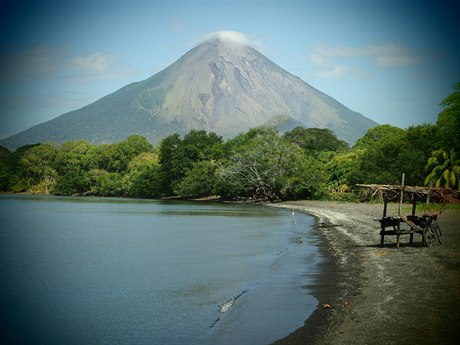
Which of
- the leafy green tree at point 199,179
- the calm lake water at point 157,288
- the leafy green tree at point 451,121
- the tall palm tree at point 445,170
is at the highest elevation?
the leafy green tree at point 451,121

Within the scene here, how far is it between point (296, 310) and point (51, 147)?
137295 mm

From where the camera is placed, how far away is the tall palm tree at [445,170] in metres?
49.6

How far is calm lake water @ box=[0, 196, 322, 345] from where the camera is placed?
12570 millimetres

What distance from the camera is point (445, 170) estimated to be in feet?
166

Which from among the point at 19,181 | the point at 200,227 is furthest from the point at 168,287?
the point at 19,181

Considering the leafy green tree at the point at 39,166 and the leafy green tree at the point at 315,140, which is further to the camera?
the leafy green tree at the point at 39,166

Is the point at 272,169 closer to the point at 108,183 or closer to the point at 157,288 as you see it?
the point at 108,183

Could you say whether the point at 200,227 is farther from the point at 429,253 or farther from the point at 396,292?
the point at 396,292

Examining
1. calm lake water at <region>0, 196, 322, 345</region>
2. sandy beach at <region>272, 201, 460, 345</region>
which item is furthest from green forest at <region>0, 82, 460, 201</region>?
sandy beach at <region>272, 201, 460, 345</region>

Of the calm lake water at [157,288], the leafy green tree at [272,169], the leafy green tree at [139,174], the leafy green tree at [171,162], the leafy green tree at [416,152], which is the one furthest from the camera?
the leafy green tree at [139,174]

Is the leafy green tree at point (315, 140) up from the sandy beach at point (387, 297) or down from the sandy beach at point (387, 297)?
up

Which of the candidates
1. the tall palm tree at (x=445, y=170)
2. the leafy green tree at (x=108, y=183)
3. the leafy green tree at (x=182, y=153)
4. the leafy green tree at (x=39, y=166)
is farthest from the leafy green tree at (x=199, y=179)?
the leafy green tree at (x=39, y=166)

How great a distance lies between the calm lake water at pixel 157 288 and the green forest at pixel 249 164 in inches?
1122

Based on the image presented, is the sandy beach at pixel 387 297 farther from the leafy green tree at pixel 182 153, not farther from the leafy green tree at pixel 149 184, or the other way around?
the leafy green tree at pixel 149 184
